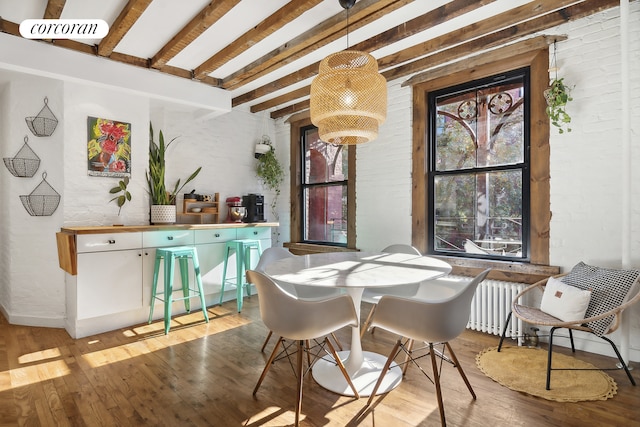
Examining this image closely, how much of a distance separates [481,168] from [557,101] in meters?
0.90

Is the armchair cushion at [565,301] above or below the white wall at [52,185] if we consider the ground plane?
below

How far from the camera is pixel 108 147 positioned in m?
3.83

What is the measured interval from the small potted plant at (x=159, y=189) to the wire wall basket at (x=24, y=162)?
1.08 meters

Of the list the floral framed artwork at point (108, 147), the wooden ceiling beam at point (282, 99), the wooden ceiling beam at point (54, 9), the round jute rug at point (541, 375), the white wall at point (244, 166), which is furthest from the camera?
the wooden ceiling beam at point (282, 99)

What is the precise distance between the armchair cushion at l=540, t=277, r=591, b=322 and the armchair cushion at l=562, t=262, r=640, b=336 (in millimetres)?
92

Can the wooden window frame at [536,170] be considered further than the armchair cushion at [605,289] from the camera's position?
Yes

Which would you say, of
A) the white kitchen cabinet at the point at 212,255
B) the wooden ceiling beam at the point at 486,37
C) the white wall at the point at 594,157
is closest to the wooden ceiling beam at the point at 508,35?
the wooden ceiling beam at the point at 486,37

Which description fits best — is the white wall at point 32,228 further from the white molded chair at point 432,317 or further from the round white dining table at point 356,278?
the white molded chair at point 432,317

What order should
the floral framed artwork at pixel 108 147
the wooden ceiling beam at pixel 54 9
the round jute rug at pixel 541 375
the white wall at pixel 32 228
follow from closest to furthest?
the round jute rug at pixel 541 375
the wooden ceiling beam at pixel 54 9
the white wall at pixel 32 228
the floral framed artwork at pixel 108 147

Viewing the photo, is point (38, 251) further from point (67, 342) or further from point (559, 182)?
point (559, 182)

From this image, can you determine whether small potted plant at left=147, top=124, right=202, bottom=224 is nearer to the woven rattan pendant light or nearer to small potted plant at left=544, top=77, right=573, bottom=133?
the woven rattan pendant light

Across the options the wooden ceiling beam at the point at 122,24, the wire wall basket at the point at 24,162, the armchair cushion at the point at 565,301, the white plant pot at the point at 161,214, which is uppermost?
the wooden ceiling beam at the point at 122,24

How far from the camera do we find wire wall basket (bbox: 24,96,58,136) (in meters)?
3.55

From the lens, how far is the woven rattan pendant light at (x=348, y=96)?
2328 mm
